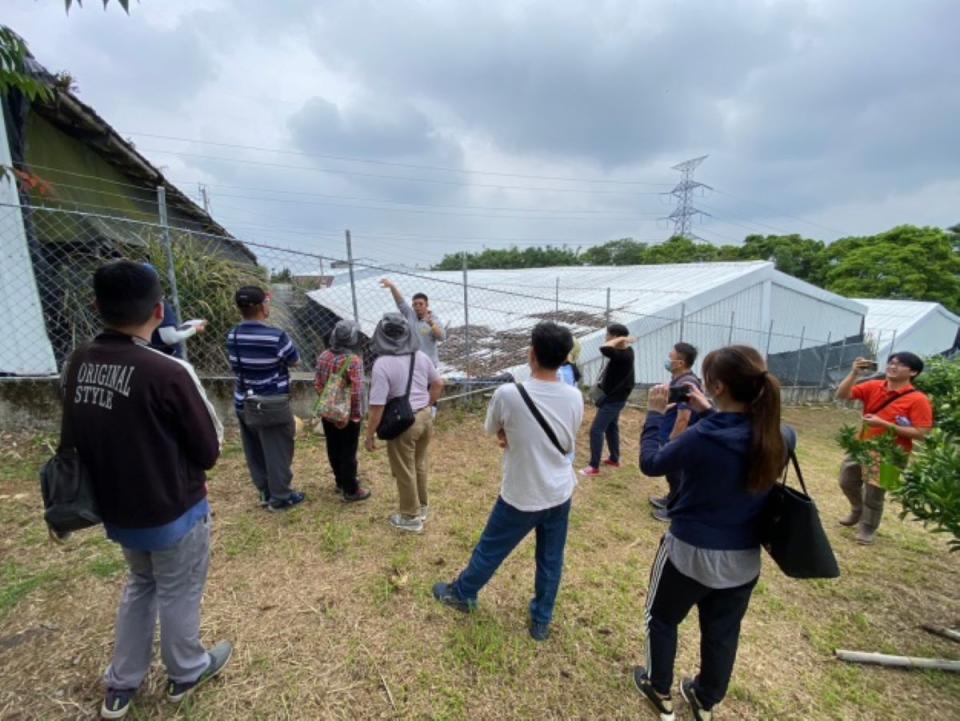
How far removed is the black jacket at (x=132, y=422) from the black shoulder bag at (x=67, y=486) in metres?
0.01

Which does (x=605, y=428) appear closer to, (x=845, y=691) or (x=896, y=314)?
(x=845, y=691)

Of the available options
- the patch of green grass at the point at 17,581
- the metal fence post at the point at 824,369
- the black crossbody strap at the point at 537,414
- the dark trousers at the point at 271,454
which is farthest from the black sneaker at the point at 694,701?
the metal fence post at the point at 824,369

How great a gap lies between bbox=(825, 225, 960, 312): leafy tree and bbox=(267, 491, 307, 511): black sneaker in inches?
1414

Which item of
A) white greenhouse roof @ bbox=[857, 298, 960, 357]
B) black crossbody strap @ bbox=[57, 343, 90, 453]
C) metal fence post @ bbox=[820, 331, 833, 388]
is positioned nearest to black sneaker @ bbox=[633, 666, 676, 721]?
black crossbody strap @ bbox=[57, 343, 90, 453]

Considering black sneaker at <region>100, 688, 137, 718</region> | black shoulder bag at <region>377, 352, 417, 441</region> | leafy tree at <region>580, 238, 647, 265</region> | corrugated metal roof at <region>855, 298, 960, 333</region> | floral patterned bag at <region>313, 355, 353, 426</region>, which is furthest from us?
leafy tree at <region>580, 238, 647, 265</region>

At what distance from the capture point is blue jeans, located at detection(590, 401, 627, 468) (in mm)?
4590

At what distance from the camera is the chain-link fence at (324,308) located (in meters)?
4.28

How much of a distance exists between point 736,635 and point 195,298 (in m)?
6.13

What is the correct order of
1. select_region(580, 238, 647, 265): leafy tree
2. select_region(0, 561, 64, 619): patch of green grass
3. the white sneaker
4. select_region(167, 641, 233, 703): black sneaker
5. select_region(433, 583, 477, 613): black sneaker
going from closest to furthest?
select_region(167, 641, 233, 703): black sneaker < select_region(0, 561, 64, 619): patch of green grass < select_region(433, 583, 477, 613): black sneaker < the white sneaker < select_region(580, 238, 647, 265): leafy tree

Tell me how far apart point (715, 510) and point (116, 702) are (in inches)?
96.2

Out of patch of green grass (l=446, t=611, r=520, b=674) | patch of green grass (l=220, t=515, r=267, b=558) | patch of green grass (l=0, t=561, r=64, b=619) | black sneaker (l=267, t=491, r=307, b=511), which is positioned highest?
patch of green grass (l=0, t=561, r=64, b=619)

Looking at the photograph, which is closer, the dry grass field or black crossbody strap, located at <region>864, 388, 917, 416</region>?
the dry grass field

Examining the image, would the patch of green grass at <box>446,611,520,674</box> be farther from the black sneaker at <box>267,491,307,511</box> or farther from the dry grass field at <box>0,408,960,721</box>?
the black sneaker at <box>267,491,307,511</box>

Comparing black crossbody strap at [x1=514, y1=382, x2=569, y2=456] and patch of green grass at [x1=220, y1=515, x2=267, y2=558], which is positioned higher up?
black crossbody strap at [x1=514, y1=382, x2=569, y2=456]
